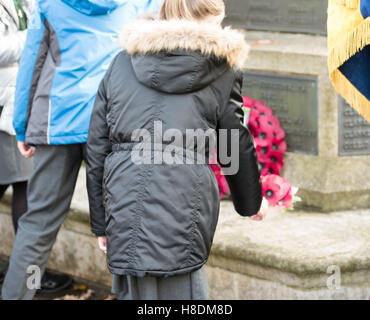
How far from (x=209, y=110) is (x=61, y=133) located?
43.8 inches

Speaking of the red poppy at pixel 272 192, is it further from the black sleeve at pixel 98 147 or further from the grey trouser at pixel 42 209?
the grey trouser at pixel 42 209

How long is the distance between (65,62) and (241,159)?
47.9 inches

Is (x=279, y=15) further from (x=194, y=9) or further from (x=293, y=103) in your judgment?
(x=194, y=9)

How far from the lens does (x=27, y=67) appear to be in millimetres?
3994

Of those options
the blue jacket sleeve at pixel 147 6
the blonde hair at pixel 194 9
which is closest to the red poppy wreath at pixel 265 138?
the blue jacket sleeve at pixel 147 6

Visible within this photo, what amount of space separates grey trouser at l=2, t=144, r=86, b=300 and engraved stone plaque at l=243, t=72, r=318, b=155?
67.9 inches

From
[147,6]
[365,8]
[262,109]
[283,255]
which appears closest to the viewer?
[365,8]

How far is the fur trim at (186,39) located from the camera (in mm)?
3008

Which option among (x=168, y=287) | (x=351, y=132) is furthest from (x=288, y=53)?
(x=168, y=287)

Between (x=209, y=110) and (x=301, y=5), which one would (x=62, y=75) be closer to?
(x=209, y=110)

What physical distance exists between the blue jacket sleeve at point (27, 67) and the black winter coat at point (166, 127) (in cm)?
92

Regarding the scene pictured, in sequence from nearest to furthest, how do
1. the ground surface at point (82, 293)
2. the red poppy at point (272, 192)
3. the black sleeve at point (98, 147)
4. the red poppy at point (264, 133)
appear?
the black sleeve at point (98, 147)
the red poppy at point (272, 192)
the ground surface at point (82, 293)
the red poppy at point (264, 133)

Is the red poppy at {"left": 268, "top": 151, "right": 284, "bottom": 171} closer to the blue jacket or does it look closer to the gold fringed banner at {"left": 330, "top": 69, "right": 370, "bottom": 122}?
the blue jacket

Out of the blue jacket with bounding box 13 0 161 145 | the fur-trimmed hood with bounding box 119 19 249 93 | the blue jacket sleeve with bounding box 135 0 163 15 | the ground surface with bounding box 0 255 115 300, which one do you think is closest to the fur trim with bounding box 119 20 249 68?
the fur-trimmed hood with bounding box 119 19 249 93
